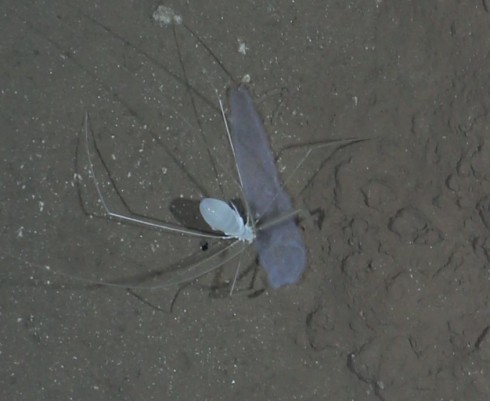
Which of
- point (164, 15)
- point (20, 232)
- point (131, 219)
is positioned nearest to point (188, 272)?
point (131, 219)

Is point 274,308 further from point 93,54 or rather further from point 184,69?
point 93,54

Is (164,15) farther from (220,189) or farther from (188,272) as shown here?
(188,272)

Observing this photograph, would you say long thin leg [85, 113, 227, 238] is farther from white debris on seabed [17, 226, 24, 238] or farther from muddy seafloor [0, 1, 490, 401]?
white debris on seabed [17, 226, 24, 238]

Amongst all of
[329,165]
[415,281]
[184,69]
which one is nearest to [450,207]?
[415,281]

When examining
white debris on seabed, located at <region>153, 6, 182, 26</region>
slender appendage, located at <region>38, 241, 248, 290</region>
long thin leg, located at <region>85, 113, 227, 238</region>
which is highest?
white debris on seabed, located at <region>153, 6, 182, 26</region>

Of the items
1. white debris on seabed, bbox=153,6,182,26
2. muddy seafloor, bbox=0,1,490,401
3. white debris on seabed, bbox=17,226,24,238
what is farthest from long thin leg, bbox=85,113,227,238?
white debris on seabed, bbox=153,6,182,26
